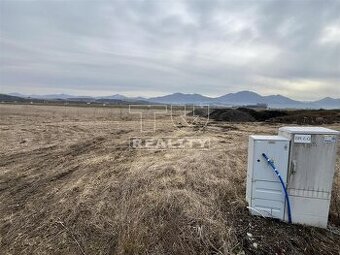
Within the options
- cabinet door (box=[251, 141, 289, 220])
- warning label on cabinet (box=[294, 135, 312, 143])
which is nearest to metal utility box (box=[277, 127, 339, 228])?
warning label on cabinet (box=[294, 135, 312, 143])

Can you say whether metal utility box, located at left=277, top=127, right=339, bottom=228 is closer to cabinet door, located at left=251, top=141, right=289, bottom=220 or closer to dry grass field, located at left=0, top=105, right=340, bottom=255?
cabinet door, located at left=251, top=141, right=289, bottom=220

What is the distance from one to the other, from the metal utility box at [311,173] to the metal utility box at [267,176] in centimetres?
10

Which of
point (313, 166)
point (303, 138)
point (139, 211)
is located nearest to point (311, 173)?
point (313, 166)

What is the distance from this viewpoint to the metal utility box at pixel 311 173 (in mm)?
3285

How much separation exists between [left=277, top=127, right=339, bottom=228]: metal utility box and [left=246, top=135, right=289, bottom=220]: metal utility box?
3.8 inches

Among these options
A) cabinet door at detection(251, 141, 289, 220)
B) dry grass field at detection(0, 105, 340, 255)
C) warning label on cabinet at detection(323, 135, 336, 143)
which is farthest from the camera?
cabinet door at detection(251, 141, 289, 220)

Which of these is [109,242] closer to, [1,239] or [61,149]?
[1,239]

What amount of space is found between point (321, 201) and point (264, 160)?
839mm

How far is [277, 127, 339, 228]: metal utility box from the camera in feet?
10.8

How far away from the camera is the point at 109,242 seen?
3.17m

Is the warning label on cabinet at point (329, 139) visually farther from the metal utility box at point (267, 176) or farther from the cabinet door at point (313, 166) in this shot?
the metal utility box at point (267, 176)

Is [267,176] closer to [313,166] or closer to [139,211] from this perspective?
[313,166]

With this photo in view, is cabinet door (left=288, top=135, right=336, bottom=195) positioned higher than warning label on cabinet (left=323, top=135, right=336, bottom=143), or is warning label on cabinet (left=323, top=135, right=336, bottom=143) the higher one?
warning label on cabinet (left=323, top=135, right=336, bottom=143)

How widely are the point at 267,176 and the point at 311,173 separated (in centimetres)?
52
